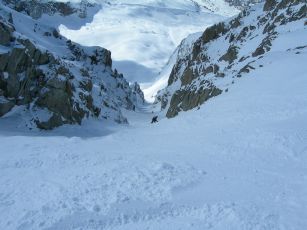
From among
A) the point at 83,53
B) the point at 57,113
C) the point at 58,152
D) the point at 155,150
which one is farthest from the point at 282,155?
the point at 83,53

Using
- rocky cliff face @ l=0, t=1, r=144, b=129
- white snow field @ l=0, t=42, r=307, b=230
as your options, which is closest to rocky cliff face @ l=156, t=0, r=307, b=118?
rocky cliff face @ l=0, t=1, r=144, b=129

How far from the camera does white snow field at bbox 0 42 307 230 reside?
10.7m

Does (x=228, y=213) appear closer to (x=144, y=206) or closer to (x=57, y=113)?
(x=144, y=206)

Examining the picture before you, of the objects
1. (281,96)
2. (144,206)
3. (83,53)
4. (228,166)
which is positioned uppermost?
(83,53)

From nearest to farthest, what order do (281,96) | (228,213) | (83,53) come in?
(228,213), (281,96), (83,53)

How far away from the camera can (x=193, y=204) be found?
1149 centimetres

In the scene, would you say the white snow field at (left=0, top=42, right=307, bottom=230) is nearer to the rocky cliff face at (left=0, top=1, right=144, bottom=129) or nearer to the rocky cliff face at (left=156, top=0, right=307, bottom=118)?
the rocky cliff face at (left=0, top=1, right=144, bottom=129)

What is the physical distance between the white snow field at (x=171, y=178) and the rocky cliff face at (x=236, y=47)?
1549 cm

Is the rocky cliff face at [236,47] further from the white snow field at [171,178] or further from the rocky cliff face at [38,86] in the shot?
the white snow field at [171,178]

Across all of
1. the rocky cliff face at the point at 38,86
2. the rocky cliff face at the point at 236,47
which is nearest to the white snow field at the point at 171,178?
the rocky cliff face at the point at 38,86

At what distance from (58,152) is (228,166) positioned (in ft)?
22.0

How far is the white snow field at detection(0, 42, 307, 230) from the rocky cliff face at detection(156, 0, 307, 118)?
610 inches

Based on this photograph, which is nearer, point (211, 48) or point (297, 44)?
point (297, 44)

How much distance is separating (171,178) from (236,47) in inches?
1812
